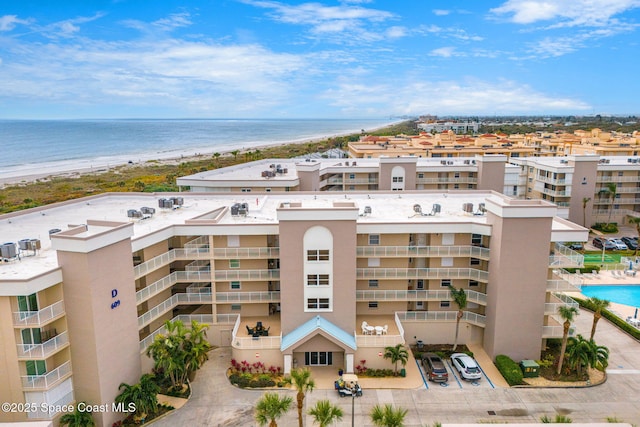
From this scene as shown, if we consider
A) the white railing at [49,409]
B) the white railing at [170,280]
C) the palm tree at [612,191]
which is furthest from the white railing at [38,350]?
the palm tree at [612,191]

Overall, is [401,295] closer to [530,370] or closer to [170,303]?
[530,370]

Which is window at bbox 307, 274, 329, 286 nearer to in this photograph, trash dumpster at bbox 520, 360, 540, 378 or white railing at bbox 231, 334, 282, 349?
white railing at bbox 231, 334, 282, 349

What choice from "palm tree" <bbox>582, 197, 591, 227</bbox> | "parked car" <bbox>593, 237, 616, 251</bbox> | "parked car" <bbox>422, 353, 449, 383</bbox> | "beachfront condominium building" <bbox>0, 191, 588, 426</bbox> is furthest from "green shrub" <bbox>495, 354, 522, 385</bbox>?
"palm tree" <bbox>582, 197, 591, 227</bbox>

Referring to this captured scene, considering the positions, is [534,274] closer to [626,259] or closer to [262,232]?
[262,232]

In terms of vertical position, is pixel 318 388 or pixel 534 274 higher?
pixel 534 274

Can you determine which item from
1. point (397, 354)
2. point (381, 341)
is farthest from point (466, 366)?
point (381, 341)

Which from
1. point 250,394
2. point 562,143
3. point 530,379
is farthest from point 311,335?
point 562,143

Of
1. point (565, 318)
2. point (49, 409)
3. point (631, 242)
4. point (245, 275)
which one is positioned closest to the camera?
point (49, 409)
